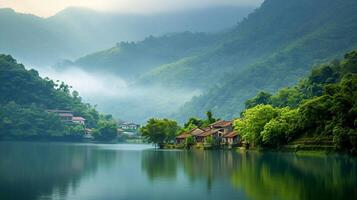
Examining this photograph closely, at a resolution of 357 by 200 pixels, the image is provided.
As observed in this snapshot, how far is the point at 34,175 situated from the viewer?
38562mm

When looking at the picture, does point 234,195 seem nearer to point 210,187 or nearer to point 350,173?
point 210,187

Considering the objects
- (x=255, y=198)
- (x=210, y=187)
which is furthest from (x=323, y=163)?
(x=255, y=198)

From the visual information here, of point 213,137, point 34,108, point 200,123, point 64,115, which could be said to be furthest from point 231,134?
point 64,115

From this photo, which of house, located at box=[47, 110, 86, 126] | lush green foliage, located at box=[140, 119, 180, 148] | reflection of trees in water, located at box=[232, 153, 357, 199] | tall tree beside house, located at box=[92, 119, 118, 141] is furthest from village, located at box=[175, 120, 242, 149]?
house, located at box=[47, 110, 86, 126]

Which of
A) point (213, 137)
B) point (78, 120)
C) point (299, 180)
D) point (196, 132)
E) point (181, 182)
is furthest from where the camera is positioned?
point (78, 120)

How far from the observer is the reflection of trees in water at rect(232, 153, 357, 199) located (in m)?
28.6

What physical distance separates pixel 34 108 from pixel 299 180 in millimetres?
118827

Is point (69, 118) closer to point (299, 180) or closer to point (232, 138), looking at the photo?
point (232, 138)

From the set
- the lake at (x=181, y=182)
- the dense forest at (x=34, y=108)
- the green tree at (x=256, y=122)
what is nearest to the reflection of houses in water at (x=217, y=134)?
the green tree at (x=256, y=122)

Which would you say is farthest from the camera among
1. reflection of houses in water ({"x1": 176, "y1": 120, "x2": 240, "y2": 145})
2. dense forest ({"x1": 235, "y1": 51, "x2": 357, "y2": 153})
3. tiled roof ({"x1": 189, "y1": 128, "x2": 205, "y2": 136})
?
tiled roof ({"x1": 189, "y1": 128, "x2": 205, "y2": 136})

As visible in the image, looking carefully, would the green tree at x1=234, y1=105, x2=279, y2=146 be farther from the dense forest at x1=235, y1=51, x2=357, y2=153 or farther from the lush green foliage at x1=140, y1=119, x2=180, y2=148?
the lush green foliage at x1=140, y1=119, x2=180, y2=148

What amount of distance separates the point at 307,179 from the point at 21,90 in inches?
5116

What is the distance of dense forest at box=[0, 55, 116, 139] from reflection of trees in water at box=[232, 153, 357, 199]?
3880 inches

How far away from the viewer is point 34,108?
145m
